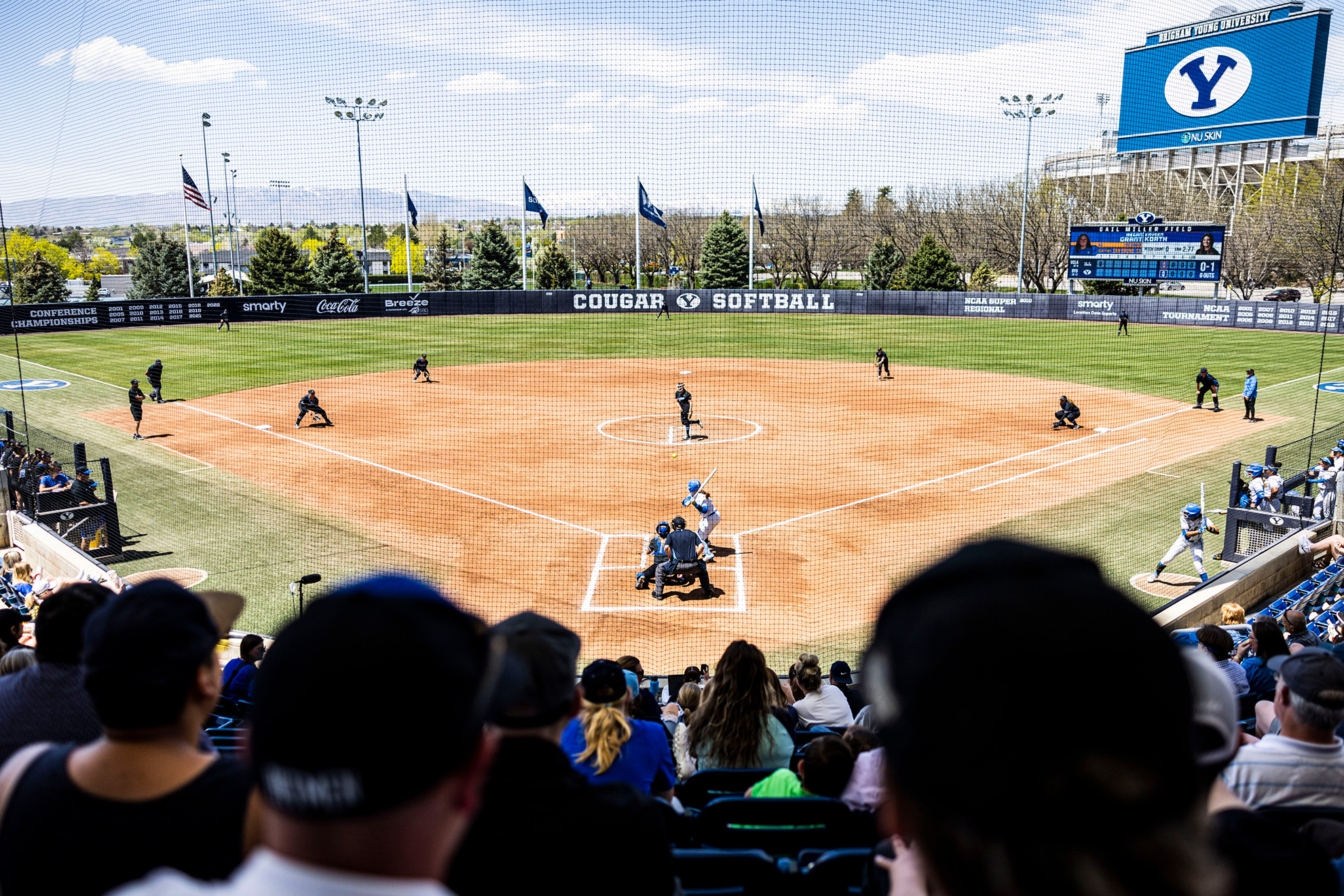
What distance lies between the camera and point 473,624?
1.47m

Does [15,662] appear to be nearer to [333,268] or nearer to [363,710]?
[363,710]

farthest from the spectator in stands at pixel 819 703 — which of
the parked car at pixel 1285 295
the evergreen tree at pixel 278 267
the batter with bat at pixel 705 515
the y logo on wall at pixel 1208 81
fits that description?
the parked car at pixel 1285 295

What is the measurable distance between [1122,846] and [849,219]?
65738 mm

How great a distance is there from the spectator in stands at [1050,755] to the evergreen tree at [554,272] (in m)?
68.8

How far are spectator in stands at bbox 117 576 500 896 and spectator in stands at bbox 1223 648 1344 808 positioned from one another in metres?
3.49

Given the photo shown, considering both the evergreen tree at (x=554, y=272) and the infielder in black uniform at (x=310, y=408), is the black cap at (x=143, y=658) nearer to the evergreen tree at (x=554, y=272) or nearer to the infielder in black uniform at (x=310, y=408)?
the infielder in black uniform at (x=310, y=408)

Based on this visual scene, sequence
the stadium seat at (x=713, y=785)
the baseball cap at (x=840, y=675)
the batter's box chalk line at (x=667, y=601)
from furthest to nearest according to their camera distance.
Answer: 1. the batter's box chalk line at (x=667, y=601)
2. the baseball cap at (x=840, y=675)
3. the stadium seat at (x=713, y=785)

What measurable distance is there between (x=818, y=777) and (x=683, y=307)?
53244mm

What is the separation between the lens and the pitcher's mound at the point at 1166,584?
1352 cm

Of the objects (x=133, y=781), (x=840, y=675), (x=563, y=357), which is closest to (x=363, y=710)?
(x=133, y=781)

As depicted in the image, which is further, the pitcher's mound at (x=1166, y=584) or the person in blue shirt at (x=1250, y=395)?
the person in blue shirt at (x=1250, y=395)

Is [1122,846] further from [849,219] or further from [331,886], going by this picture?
[849,219]

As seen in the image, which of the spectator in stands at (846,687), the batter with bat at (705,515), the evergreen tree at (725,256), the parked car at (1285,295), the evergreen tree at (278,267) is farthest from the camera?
the evergreen tree at (725,256)

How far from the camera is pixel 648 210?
46.6 meters
